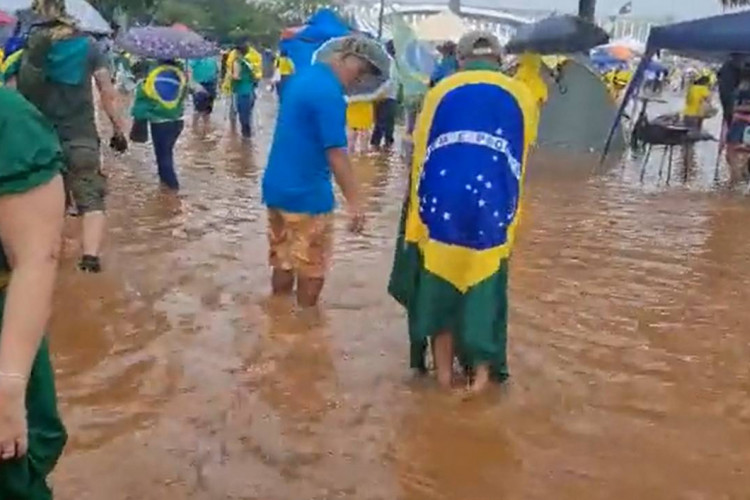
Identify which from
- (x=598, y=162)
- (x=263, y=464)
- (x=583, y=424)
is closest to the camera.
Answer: (x=263, y=464)

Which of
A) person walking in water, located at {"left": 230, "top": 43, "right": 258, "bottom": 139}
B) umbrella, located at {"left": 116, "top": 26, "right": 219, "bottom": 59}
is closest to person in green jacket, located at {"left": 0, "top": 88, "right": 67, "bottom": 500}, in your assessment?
umbrella, located at {"left": 116, "top": 26, "right": 219, "bottom": 59}

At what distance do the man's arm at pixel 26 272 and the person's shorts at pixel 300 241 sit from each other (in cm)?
380

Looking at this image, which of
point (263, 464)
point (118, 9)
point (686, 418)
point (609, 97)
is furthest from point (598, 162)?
point (118, 9)

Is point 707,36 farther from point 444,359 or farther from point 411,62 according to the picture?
point 444,359

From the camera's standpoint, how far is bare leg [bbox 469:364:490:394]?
530 cm

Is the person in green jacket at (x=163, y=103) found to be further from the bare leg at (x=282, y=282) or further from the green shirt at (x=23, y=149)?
the green shirt at (x=23, y=149)

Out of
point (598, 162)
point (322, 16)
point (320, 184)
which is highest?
point (322, 16)

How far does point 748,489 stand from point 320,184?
8.71 feet

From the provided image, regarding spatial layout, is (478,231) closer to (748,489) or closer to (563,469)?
(563,469)

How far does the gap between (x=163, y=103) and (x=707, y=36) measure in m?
5.81

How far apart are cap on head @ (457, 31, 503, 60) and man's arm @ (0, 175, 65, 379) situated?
2.96 metres

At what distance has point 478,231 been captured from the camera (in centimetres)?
508

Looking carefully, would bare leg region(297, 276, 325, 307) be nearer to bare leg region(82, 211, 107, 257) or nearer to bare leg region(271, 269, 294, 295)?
bare leg region(271, 269, 294, 295)

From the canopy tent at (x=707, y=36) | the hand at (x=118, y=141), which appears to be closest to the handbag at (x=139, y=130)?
the hand at (x=118, y=141)
